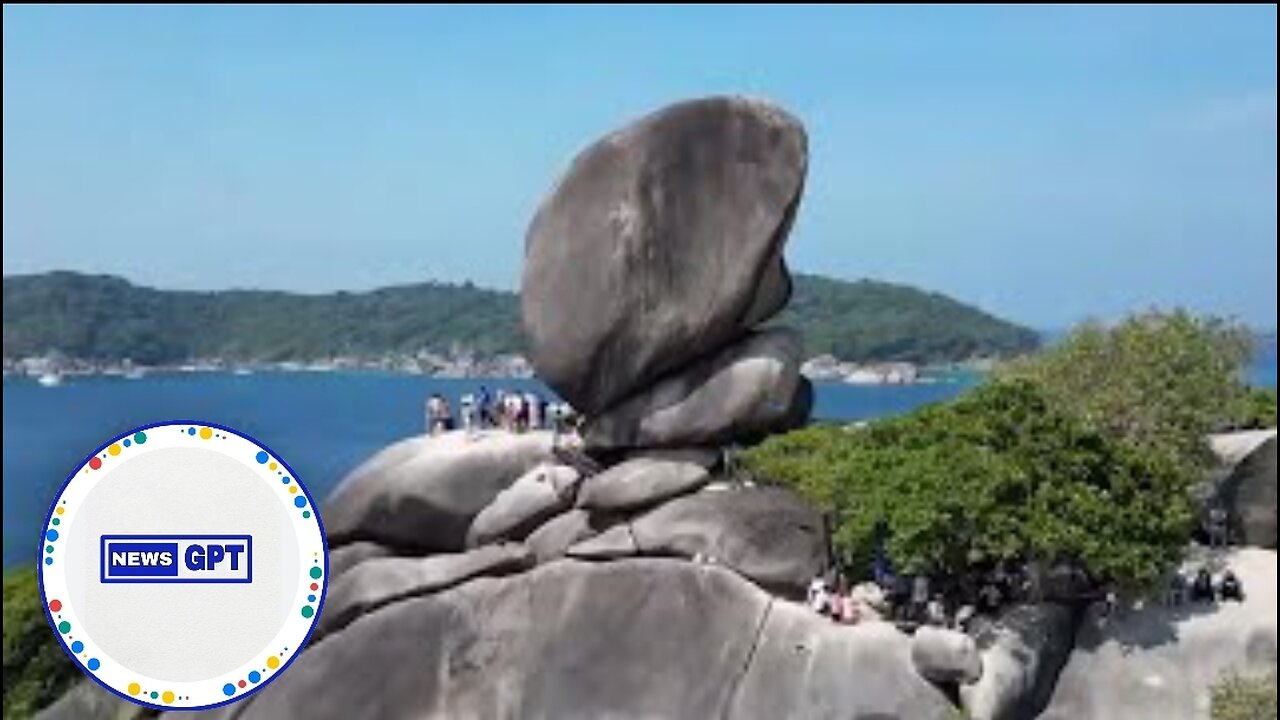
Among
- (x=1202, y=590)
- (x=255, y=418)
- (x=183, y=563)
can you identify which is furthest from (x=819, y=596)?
(x=255, y=418)

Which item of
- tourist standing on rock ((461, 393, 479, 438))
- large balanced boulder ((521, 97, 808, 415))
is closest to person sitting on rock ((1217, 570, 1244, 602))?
large balanced boulder ((521, 97, 808, 415))

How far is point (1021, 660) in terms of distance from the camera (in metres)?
23.5

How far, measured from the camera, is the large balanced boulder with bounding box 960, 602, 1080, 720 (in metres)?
22.9

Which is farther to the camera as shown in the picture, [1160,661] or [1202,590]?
[1202,590]

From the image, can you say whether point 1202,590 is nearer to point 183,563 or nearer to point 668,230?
point 668,230

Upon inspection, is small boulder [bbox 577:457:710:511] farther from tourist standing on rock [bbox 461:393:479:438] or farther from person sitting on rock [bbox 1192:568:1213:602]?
person sitting on rock [bbox 1192:568:1213:602]

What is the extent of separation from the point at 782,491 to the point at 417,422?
396 feet

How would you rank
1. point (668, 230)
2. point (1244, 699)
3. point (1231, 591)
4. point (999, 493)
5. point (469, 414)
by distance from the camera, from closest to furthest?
1. point (1244, 699)
2. point (999, 493)
3. point (1231, 591)
4. point (668, 230)
5. point (469, 414)

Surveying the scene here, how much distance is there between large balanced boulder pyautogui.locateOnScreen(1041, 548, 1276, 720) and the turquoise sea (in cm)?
6716

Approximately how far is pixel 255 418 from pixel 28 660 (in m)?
121

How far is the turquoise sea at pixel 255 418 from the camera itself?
105744 mm

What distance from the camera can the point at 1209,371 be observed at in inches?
1107

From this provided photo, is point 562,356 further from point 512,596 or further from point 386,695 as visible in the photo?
Answer: point 386,695

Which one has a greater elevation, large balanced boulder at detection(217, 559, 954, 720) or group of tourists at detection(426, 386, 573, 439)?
group of tourists at detection(426, 386, 573, 439)
